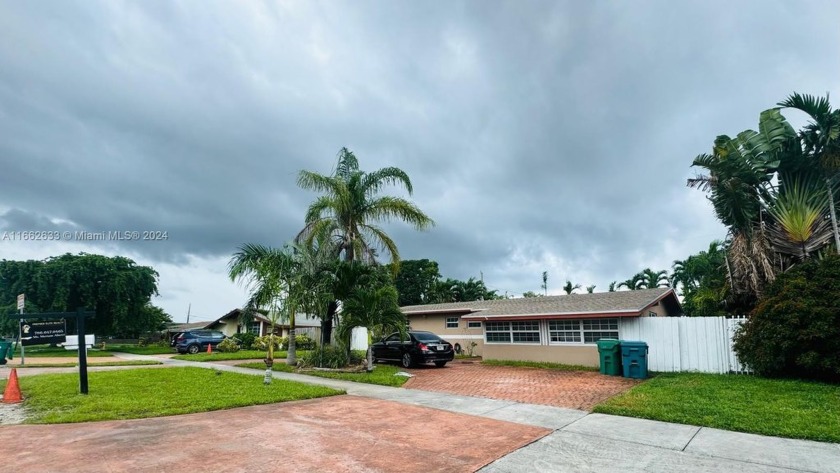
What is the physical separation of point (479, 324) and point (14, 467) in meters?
21.3

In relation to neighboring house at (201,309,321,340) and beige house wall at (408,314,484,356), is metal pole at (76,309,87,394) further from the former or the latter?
neighboring house at (201,309,321,340)

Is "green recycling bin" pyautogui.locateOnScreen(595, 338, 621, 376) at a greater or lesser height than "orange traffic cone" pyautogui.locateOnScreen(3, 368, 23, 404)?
lesser

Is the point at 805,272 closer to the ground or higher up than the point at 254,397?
higher up

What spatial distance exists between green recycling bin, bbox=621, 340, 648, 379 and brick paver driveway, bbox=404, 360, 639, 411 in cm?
52

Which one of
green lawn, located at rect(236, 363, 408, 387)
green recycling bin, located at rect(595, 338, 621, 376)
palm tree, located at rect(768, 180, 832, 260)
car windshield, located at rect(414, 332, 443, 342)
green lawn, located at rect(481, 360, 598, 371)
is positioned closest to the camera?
green lawn, located at rect(236, 363, 408, 387)

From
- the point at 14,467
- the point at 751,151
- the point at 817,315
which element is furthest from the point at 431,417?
the point at 751,151

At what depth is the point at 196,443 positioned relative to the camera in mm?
6508

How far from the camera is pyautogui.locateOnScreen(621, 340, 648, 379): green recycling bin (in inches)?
570

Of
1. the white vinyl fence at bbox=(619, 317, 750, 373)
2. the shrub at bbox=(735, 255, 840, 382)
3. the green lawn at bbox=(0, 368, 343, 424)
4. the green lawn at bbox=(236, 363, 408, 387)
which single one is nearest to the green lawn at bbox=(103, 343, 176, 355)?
the green lawn at bbox=(0, 368, 343, 424)

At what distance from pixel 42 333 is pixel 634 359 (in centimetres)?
2480

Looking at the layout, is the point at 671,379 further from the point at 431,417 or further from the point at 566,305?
the point at 431,417

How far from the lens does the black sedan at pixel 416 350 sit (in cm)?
1762

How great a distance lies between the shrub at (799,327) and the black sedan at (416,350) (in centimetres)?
960

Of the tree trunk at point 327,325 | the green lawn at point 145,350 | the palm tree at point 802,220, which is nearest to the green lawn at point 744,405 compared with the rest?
the palm tree at point 802,220
